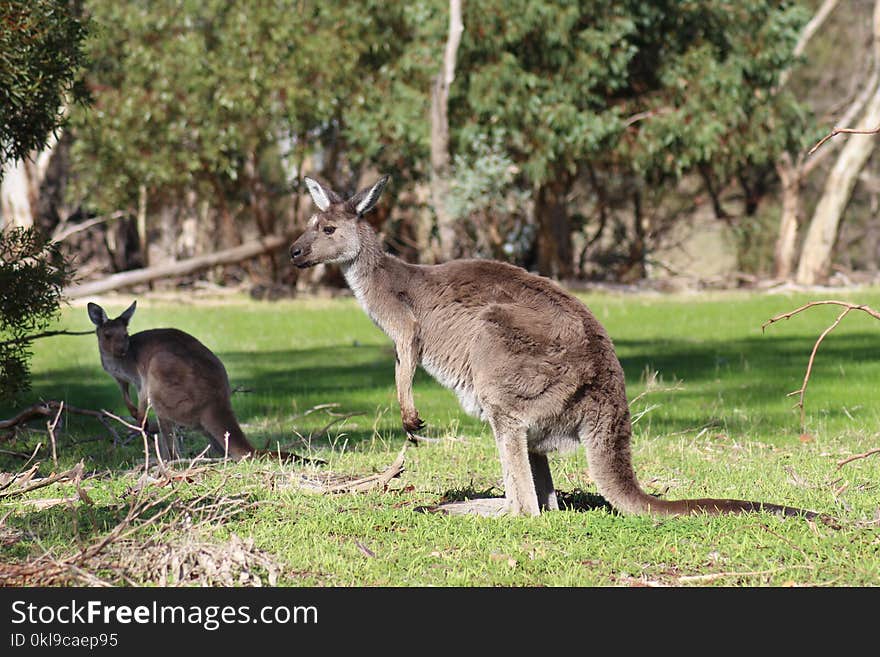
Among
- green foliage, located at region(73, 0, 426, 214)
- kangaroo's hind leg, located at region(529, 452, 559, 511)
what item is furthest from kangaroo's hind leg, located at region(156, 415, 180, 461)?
green foliage, located at region(73, 0, 426, 214)

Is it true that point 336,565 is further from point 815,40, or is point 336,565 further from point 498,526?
point 815,40

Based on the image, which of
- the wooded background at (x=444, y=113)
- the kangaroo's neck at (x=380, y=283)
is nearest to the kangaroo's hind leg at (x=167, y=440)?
the kangaroo's neck at (x=380, y=283)

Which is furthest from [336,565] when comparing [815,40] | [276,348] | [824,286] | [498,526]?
[815,40]

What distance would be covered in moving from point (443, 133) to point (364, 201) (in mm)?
17560

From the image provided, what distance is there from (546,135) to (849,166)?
6873 mm

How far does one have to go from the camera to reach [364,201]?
624 centimetres

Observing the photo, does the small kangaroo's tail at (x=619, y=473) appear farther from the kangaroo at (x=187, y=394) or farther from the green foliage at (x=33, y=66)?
the green foliage at (x=33, y=66)

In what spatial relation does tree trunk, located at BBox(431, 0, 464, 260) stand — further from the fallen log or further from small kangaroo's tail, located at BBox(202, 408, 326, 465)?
small kangaroo's tail, located at BBox(202, 408, 326, 465)

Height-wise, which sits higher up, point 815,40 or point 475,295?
point 815,40

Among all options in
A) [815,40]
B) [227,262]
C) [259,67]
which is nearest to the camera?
[259,67]

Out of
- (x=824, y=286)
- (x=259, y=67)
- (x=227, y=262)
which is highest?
(x=259, y=67)

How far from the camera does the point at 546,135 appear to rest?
2367 cm

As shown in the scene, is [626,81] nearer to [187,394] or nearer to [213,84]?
[213,84]
